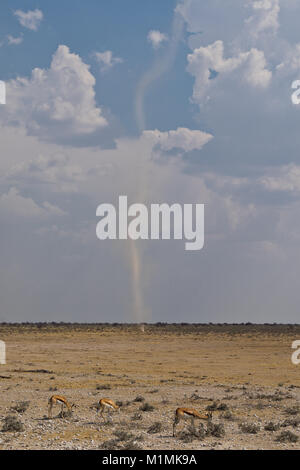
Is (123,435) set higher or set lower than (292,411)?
lower

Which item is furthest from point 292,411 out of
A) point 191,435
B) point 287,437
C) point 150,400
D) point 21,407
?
point 21,407

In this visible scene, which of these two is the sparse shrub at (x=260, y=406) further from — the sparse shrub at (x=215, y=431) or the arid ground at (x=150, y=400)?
the sparse shrub at (x=215, y=431)

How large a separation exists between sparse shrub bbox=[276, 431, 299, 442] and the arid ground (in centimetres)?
3

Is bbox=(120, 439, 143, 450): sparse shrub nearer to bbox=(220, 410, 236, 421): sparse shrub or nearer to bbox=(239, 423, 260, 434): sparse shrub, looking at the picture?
bbox=(239, 423, 260, 434): sparse shrub

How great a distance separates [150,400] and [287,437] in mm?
8314

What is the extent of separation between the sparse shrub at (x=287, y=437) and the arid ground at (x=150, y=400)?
25 mm

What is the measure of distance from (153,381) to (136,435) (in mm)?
14657

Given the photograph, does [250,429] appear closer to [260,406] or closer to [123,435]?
[123,435]

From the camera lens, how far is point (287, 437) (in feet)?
54.7

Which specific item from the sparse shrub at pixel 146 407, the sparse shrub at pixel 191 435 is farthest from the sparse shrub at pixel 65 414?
the sparse shrub at pixel 191 435

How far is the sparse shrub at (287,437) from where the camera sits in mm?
16625

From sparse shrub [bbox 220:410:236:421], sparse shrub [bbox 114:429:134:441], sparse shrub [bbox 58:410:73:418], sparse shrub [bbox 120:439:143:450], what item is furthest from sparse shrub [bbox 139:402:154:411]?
sparse shrub [bbox 120:439:143:450]

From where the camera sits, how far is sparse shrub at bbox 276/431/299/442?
16.6 m

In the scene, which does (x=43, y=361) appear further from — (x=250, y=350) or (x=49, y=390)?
(x=250, y=350)
